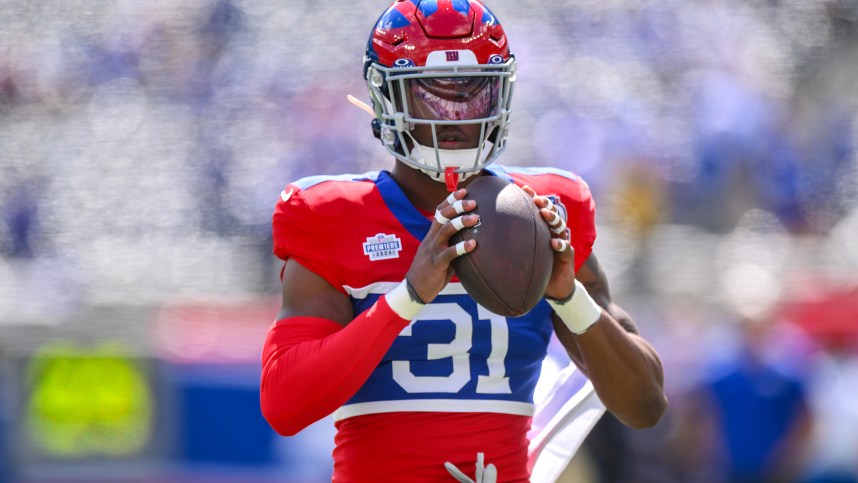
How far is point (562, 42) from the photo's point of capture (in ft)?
21.1

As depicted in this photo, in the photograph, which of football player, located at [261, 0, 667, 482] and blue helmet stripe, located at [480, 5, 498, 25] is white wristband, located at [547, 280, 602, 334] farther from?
blue helmet stripe, located at [480, 5, 498, 25]

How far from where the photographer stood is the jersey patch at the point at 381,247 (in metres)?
1.84

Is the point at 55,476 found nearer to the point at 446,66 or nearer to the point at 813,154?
the point at 446,66

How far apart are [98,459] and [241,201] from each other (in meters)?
2.01

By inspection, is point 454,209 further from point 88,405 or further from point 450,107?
point 88,405

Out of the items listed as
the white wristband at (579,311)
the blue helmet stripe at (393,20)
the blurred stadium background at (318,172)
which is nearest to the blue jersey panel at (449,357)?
the white wristband at (579,311)

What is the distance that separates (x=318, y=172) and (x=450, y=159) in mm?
4191

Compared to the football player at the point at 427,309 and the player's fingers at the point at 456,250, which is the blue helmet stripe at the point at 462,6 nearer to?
the football player at the point at 427,309

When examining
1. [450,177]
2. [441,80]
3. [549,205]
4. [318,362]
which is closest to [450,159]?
[450,177]

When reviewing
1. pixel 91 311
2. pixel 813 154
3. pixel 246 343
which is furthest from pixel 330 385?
pixel 813 154

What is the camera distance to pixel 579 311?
5.74 ft

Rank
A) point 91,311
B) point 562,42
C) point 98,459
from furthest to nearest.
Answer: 1. point 562,42
2. point 91,311
3. point 98,459

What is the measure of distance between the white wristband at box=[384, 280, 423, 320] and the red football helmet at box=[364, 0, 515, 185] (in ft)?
0.87

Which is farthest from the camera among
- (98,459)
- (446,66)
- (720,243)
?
(720,243)
